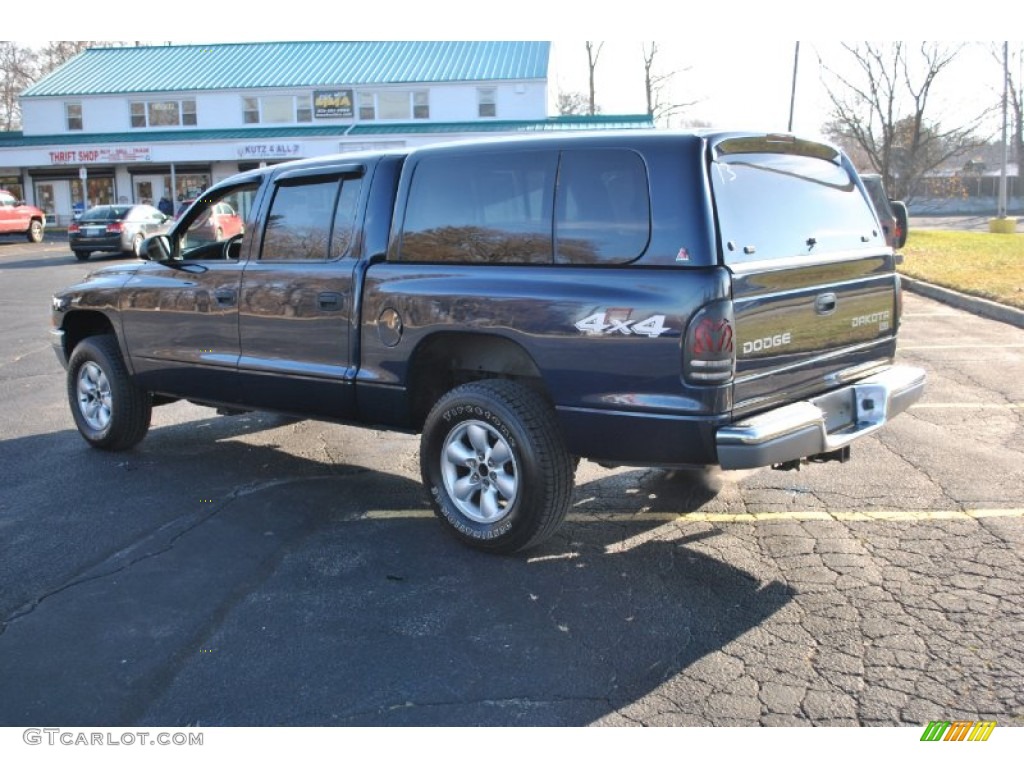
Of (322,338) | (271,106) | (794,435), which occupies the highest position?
(271,106)

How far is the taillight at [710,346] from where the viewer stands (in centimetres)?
385

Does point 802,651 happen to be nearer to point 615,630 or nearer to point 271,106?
point 615,630

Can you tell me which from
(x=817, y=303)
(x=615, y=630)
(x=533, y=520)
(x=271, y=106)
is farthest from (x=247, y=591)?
(x=271, y=106)

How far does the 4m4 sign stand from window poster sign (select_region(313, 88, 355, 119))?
4117cm

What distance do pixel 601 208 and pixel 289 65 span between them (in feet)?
145

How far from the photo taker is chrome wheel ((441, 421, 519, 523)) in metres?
4.52

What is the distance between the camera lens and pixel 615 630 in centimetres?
379

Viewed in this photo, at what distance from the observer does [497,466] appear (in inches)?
179

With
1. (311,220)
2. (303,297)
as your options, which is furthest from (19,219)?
(303,297)

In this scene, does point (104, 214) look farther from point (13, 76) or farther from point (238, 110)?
point (13, 76)

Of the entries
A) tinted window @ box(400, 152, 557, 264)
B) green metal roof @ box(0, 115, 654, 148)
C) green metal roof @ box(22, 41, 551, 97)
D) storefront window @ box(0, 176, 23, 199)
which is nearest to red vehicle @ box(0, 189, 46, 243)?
green metal roof @ box(0, 115, 654, 148)

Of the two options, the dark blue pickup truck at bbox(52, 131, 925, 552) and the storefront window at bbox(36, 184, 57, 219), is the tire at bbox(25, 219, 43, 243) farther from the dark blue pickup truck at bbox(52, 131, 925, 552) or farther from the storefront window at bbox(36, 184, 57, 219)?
the dark blue pickup truck at bbox(52, 131, 925, 552)

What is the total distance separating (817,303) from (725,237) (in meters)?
0.75
